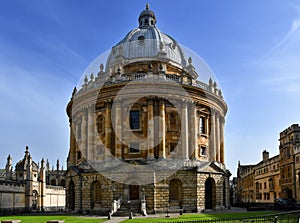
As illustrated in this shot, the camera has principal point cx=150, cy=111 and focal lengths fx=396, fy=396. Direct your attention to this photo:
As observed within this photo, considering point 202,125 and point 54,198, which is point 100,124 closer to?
point 202,125

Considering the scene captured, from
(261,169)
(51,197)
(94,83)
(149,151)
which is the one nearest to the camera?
(149,151)

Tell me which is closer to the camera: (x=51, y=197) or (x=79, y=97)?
(x=79, y=97)

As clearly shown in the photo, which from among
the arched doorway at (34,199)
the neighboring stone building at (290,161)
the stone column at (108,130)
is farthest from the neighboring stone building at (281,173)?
the arched doorway at (34,199)

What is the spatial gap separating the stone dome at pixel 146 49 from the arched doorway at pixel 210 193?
1661cm

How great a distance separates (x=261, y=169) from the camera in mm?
81625

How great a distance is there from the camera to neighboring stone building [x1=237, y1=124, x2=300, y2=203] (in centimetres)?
6138

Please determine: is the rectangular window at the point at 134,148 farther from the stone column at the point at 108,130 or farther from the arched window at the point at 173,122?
the arched window at the point at 173,122

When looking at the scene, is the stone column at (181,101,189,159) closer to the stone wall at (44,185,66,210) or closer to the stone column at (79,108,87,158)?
the stone column at (79,108,87,158)

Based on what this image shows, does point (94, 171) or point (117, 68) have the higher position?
point (117, 68)

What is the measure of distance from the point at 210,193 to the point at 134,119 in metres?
13.0

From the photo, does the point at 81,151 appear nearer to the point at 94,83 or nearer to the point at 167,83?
the point at 94,83

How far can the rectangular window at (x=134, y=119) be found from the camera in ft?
158

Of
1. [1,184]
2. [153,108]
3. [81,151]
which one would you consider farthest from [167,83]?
[1,184]

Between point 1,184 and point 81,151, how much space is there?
12276 mm
